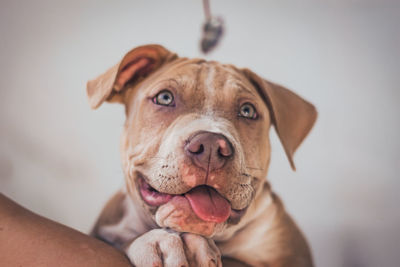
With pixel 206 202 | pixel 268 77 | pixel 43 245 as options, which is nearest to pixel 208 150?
pixel 206 202

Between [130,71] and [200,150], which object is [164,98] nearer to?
[130,71]

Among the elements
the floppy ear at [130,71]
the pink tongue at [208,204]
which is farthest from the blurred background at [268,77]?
the pink tongue at [208,204]

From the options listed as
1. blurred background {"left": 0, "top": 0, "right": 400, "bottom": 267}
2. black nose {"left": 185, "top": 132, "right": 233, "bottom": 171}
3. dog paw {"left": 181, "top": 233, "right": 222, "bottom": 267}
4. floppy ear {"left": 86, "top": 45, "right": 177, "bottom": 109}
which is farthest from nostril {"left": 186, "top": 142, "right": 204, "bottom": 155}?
blurred background {"left": 0, "top": 0, "right": 400, "bottom": 267}

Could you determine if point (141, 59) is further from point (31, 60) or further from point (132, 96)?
point (31, 60)

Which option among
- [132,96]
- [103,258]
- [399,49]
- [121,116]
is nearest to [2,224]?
[103,258]

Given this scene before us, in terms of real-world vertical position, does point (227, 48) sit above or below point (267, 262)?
above

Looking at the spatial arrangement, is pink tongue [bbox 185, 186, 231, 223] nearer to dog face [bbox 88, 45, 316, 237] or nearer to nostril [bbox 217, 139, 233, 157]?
dog face [bbox 88, 45, 316, 237]

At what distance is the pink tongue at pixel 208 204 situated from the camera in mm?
1427

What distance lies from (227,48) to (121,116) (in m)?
0.85

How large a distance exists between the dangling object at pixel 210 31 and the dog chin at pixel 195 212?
1.39 metres

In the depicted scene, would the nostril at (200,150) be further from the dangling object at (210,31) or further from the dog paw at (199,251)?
the dangling object at (210,31)

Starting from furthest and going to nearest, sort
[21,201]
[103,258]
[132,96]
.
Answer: [21,201] → [132,96] → [103,258]

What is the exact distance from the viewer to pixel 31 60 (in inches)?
96.3

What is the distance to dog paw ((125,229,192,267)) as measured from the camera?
1304mm
